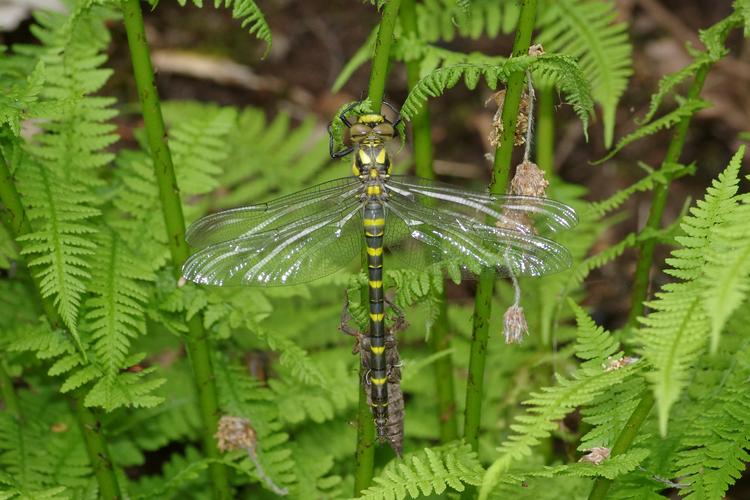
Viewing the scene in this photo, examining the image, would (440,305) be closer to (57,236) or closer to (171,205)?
(171,205)

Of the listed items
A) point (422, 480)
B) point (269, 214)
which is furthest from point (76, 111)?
point (422, 480)

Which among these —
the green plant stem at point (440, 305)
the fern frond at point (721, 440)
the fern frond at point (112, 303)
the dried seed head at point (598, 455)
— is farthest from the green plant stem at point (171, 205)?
the fern frond at point (721, 440)

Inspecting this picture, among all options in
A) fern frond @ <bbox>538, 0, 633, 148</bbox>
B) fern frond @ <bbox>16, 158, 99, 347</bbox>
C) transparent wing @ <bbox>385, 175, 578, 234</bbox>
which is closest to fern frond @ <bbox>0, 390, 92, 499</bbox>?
fern frond @ <bbox>16, 158, 99, 347</bbox>

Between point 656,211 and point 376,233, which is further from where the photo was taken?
point 656,211

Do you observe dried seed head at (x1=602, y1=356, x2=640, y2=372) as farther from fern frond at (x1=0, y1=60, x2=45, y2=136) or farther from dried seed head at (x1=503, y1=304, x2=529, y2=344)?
fern frond at (x1=0, y1=60, x2=45, y2=136)

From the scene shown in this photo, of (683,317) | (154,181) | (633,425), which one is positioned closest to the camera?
(683,317)

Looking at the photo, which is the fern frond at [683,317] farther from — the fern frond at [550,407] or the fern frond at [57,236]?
the fern frond at [57,236]

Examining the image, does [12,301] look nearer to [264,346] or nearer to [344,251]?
[264,346]
